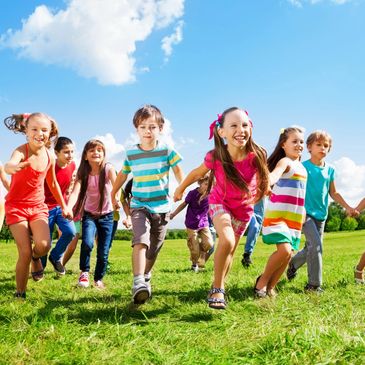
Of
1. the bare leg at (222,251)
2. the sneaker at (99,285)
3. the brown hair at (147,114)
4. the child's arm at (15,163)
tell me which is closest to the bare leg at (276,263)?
the bare leg at (222,251)

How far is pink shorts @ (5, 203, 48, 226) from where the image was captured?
206 inches

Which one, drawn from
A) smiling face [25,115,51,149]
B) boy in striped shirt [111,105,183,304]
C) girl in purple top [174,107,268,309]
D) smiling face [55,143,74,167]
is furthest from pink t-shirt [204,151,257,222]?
smiling face [55,143,74,167]

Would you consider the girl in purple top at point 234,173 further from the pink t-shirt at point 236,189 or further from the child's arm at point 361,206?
the child's arm at point 361,206

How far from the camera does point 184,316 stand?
4375 millimetres

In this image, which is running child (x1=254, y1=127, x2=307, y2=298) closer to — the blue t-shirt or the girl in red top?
the blue t-shirt

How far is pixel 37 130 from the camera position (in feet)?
17.4

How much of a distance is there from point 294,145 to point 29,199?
335 cm

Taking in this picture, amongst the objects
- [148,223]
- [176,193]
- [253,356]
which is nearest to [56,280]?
[148,223]

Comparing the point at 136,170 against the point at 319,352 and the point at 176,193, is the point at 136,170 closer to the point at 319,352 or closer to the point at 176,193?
the point at 176,193

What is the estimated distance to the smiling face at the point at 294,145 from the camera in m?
5.74

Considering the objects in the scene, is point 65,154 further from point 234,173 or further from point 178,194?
point 234,173

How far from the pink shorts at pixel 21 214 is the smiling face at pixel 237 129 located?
2.43m

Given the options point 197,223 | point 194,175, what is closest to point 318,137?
point 194,175

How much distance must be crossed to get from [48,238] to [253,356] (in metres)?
3.12
